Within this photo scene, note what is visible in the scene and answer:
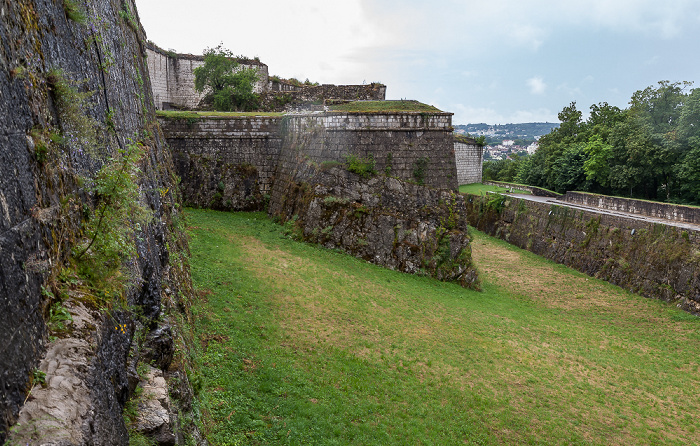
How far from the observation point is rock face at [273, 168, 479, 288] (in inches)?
651

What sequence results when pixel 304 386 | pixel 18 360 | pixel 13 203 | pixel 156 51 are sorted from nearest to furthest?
1. pixel 18 360
2. pixel 13 203
3. pixel 304 386
4. pixel 156 51

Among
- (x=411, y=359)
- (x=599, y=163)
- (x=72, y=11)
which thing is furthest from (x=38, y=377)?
(x=599, y=163)

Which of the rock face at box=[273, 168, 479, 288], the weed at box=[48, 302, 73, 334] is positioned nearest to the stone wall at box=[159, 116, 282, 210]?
the rock face at box=[273, 168, 479, 288]

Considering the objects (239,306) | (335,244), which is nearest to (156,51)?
(335,244)

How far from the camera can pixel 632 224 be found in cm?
1884

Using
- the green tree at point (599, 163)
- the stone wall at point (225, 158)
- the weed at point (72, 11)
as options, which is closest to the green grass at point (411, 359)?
the stone wall at point (225, 158)

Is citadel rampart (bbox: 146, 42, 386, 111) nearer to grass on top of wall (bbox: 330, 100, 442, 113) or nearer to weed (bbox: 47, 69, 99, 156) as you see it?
grass on top of wall (bbox: 330, 100, 442, 113)

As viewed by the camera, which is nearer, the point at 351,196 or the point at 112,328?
the point at 112,328

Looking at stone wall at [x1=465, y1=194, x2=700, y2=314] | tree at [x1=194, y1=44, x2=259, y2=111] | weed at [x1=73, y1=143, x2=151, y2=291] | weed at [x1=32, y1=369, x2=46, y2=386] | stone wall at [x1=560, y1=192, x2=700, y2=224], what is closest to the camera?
weed at [x1=32, y1=369, x2=46, y2=386]

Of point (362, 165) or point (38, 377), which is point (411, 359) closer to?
point (38, 377)

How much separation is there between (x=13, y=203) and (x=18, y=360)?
0.96 meters

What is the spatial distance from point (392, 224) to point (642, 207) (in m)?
14.0

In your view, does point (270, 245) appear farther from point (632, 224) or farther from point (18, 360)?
point (632, 224)

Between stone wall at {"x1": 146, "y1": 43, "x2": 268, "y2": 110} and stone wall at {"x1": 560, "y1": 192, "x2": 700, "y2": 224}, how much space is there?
22.5 metres
